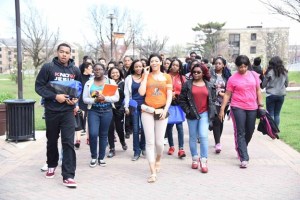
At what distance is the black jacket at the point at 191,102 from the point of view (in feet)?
19.7

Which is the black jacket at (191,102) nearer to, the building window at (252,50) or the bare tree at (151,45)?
the bare tree at (151,45)

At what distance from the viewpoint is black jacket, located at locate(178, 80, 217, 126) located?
19.7 feet

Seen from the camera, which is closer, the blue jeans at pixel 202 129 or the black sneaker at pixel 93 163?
the blue jeans at pixel 202 129

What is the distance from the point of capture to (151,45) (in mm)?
43500

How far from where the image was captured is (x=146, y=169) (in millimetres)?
6227

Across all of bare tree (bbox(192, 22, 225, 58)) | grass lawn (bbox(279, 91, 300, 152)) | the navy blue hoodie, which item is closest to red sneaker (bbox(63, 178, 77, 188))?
the navy blue hoodie

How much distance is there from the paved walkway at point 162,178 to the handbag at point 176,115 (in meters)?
0.73

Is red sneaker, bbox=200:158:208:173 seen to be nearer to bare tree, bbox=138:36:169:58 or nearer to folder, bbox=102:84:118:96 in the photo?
folder, bbox=102:84:118:96

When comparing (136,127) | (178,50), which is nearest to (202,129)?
(136,127)

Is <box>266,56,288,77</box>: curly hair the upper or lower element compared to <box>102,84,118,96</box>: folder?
upper

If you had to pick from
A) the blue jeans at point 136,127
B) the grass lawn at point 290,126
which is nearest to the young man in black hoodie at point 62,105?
the blue jeans at point 136,127

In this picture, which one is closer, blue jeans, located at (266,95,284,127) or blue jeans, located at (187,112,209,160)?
blue jeans, located at (187,112,209,160)

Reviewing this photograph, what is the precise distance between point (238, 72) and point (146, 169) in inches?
89.7

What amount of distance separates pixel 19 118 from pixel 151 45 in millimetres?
36348
